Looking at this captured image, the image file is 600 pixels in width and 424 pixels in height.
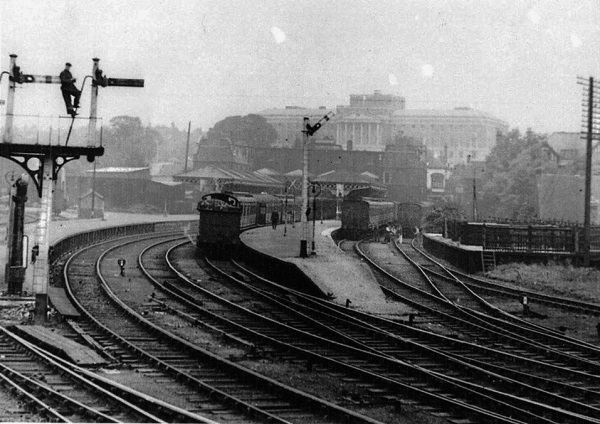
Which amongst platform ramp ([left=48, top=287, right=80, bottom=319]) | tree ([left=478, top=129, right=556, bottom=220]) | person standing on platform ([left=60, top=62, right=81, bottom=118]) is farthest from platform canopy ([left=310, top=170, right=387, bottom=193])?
person standing on platform ([left=60, top=62, right=81, bottom=118])

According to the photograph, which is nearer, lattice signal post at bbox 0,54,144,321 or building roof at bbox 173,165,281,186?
lattice signal post at bbox 0,54,144,321

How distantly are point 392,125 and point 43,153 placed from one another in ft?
276

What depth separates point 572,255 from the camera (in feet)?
94.3

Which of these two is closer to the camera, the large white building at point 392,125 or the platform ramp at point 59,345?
the platform ramp at point 59,345

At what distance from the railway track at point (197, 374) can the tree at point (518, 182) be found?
4530 centimetres

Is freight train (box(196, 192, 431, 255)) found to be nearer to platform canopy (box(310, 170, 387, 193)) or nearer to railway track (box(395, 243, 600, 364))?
platform canopy (box(310, 170, 387, 193))

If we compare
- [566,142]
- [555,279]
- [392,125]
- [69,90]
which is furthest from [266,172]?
[69,90]

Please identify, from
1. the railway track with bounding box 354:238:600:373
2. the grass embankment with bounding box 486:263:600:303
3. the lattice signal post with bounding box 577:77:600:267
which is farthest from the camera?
the lattice signal post with bounding box 577:77:600:267

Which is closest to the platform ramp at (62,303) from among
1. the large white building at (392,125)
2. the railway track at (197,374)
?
the railway track at (197,374)

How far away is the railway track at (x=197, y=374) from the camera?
940 cm

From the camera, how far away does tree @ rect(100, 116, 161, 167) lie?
3720 inches

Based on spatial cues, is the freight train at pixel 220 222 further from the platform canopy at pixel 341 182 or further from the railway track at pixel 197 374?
the platform canopy at pixel 341 182

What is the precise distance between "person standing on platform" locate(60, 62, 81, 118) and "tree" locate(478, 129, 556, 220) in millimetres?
46688

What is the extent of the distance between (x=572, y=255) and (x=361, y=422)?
73.8 feet
